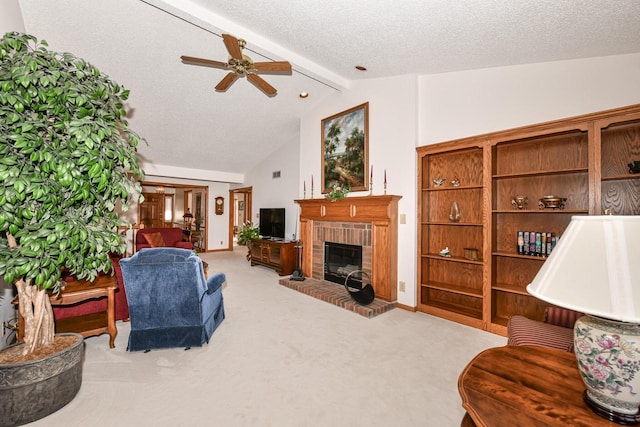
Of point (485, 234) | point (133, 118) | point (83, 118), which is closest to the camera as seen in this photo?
point (83, 118)

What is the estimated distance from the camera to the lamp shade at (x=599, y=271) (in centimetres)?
82

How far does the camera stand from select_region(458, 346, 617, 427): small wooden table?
0.91 meters

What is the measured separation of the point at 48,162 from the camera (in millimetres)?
1490

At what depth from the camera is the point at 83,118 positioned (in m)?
1.62

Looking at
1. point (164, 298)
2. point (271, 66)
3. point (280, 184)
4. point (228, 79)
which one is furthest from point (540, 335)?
point (280, 184)

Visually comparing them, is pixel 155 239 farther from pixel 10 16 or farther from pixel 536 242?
pixel 536 242

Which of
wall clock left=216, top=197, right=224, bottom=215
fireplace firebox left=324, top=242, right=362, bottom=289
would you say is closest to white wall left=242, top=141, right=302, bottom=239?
wall clock left=216, top=197, right=224, bottom=215

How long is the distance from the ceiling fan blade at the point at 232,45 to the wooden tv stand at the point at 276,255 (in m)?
3.73

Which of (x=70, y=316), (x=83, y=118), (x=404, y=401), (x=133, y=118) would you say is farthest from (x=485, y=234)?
(x=133, y=118)

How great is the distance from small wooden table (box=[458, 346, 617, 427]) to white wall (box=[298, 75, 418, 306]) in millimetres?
2549

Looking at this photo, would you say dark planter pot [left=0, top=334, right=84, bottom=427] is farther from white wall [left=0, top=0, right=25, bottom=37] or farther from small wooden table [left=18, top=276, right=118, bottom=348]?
white wall [left=0, top=0, right=25, bottom=37]

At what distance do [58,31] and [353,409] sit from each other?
16.2 ft

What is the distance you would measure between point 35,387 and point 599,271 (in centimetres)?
290

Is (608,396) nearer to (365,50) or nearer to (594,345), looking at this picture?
(594,345)
